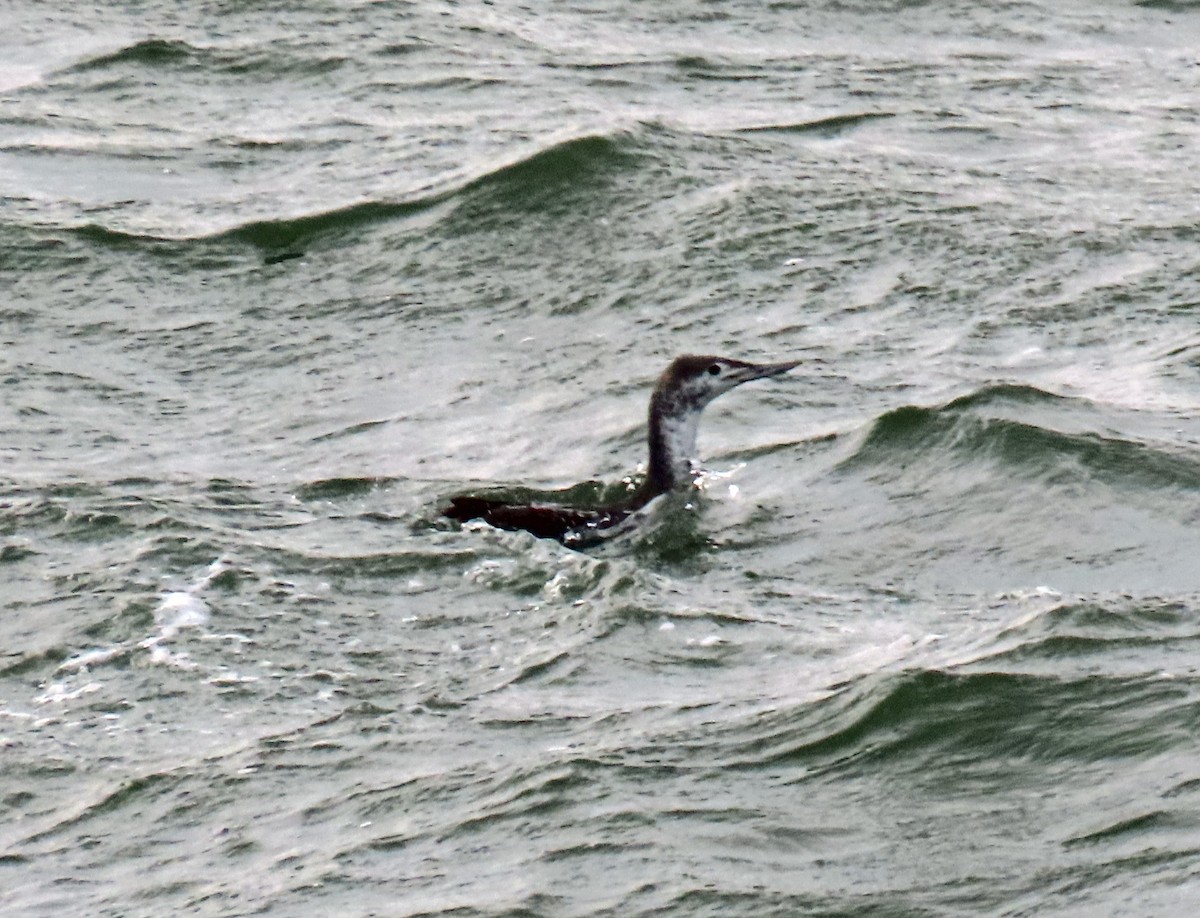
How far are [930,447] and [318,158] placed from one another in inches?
176

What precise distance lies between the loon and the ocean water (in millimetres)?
96

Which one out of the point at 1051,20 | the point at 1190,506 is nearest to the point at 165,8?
the point at 1051,20

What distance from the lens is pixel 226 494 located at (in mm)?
9766

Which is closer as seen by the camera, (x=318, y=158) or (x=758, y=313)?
(x=758, y=313)

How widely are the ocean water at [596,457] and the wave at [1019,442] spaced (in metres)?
0.02

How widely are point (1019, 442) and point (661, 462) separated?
1.48 m

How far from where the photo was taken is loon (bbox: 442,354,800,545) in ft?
29.5

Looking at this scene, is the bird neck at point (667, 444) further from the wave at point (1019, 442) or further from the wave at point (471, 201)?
the wave at point (471, 201)

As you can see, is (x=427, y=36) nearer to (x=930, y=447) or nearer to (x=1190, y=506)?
(x=930, y=447)

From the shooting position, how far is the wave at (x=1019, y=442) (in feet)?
32.3

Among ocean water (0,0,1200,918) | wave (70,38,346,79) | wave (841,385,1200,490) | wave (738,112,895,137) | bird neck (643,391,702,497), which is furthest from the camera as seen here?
wave (70,38,346,79)

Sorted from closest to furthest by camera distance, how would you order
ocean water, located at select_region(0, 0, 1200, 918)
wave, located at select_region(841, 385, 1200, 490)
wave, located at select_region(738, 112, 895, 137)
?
ocean water, located at select_region(0, 0, 1200, 918), wave, located at select_region(841, 385, 1200, 490), wave, located at select_region(738, 112, 895, 137)

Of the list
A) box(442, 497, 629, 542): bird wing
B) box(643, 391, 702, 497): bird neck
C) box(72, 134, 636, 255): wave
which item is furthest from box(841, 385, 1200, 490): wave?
box(72, 134, 636, 255): wave

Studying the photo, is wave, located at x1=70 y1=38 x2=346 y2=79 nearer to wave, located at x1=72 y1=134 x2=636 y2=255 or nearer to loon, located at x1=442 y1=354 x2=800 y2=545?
wave, located at x1=72 y1=134 x2=636 y2=255
